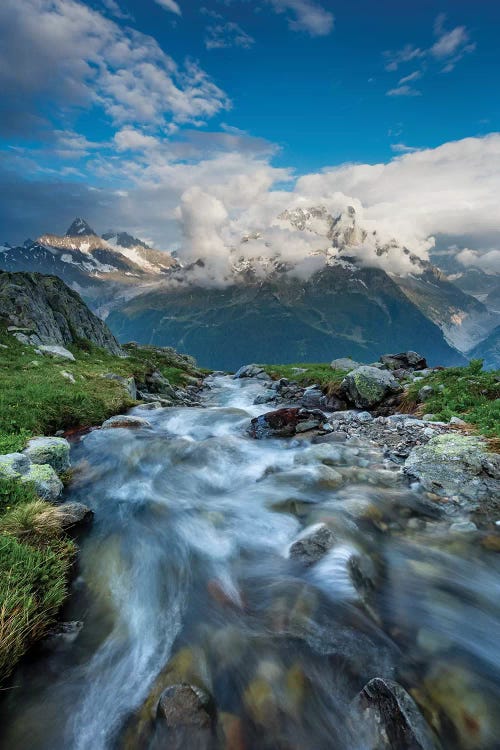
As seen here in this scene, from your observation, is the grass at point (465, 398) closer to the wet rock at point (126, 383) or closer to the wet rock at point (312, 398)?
the wet rock at point (312, 398)

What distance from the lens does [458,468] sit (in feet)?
36.7

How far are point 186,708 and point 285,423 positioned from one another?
13680 mm

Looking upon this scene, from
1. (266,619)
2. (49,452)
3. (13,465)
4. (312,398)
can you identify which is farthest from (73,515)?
(312,398)

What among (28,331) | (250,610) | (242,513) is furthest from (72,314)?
(250,610)

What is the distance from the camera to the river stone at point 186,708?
4.75m

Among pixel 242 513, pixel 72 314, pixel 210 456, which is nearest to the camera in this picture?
pixel 242 513

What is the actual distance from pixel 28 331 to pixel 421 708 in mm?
39636

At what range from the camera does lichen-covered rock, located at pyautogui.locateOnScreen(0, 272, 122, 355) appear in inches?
1473

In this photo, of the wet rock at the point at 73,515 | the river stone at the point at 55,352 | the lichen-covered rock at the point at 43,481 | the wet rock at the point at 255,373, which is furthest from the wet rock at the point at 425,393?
the wet rock at the point at 255,373

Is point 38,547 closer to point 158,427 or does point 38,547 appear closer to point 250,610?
point 250,610

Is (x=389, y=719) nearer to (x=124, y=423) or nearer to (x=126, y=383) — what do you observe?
(x=124, y=423)

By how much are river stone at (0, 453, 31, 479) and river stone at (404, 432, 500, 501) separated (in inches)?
450

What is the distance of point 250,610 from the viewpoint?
700 centimetres

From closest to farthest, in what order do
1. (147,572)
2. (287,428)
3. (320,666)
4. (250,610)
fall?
(320,666) < (250,610) < (147,572) < (287,428)
